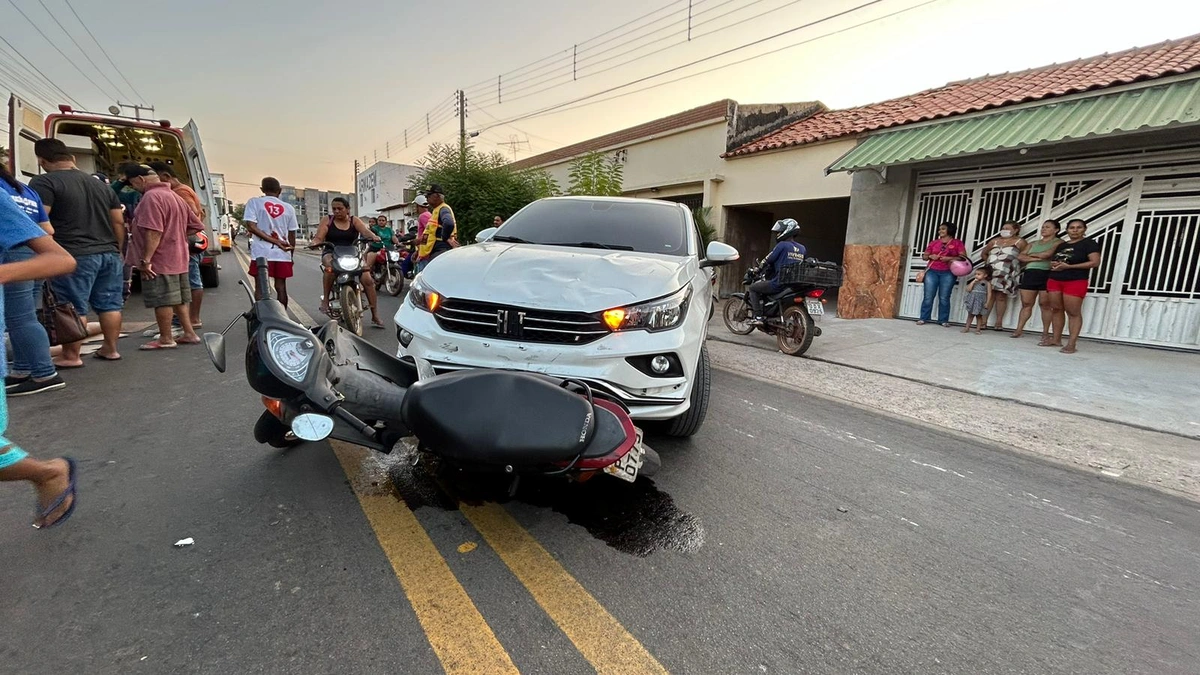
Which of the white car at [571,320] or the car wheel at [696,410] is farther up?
the white car at [571,320]

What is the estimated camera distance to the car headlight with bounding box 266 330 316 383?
211 cm

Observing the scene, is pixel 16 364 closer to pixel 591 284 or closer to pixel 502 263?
pixel 502 263

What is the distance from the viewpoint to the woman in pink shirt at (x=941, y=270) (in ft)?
27.3

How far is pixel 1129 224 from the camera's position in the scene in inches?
281

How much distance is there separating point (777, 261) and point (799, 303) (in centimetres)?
64

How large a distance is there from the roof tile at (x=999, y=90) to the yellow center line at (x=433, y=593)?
9.76 meters

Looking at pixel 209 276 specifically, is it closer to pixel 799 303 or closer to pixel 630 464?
pixel 799 303

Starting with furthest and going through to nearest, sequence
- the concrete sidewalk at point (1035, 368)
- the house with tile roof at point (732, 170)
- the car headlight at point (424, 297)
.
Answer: the house with tile roof at point (732, 170) < the concrete sidewalk at point (1035, 368) < the car headlight at point (424, 297)

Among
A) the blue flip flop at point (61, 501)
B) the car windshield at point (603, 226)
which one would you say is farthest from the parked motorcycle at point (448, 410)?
the car windshield at point (603, 226)

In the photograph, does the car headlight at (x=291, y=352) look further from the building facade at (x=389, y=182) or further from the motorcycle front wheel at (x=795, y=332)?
the building facade at (x=389, y=182)

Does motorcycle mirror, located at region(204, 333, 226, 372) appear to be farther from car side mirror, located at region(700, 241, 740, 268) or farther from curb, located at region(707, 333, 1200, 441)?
curb, located at region(707, 333, 1200, 441)

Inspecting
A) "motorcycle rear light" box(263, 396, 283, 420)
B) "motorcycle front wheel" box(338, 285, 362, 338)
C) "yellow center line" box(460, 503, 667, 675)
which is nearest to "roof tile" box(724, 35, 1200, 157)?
"motorcycle front wheel" box(338, 285, 362, 338)

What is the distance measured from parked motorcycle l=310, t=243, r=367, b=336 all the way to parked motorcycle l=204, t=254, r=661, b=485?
A: 3933 millimetres

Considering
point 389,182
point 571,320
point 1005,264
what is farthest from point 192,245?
point 389,182
